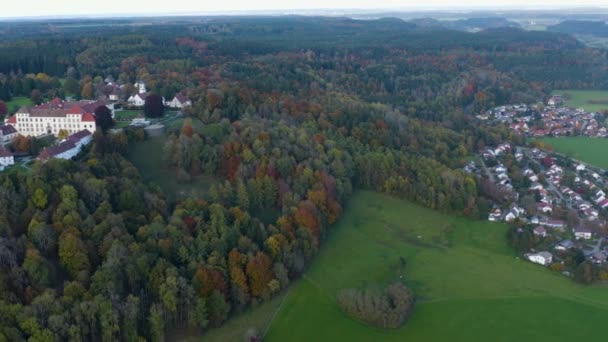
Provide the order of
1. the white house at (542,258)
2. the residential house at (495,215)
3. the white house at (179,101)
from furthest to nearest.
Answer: the white house at (179,101) < the residential house at (495,215) < the white house at (542,258)

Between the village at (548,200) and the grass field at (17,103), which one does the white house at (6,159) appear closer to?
the grass field at (17,103)

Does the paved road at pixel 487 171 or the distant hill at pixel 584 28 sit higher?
the distant hill at pixel 584 28

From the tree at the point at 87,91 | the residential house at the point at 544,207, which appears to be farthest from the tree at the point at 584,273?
the tree at the point at 87,91

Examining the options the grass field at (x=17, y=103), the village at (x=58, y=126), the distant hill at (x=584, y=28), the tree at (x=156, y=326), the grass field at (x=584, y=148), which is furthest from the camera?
the distant hill at (x=584, y=28)

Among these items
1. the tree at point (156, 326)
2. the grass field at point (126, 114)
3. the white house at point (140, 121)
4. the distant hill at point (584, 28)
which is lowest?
the tree at point (156, 326)

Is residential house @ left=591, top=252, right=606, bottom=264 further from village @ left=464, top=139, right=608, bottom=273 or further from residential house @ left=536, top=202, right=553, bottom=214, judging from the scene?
residential house @ left=536, top=202, right=553, bottom=214

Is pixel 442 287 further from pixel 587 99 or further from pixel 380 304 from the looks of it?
pixel 587 99

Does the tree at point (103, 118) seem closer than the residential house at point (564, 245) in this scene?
No
